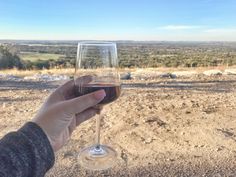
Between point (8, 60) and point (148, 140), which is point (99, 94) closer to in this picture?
point (148, 140)

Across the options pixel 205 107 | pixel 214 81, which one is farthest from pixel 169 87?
pixel 205 107

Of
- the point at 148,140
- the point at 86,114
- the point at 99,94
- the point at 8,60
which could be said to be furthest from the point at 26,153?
the point at 8,60

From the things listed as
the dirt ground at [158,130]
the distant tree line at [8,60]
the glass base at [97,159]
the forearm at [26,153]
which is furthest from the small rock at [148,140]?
the distant tree line at [8,60]

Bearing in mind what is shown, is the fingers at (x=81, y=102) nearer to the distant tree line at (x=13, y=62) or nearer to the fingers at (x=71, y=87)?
the fingers at (x=71, y=87)

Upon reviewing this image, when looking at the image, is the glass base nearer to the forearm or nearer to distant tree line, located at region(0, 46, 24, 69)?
the forearm

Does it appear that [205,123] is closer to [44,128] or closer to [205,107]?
[205,107]

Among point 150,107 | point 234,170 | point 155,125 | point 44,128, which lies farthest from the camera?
point 150,107

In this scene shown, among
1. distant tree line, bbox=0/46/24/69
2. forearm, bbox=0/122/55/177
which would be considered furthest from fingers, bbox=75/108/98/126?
distant tree line, bbox=0/46/24/69
